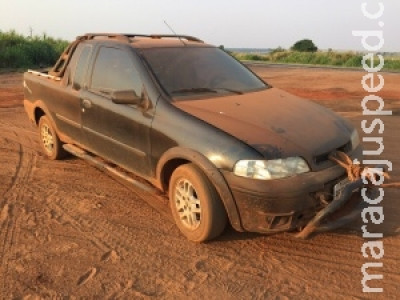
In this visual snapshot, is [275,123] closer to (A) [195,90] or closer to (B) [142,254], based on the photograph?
(A) [195,90]

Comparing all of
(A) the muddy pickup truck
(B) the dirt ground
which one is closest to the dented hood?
(A) the muddy pickup truck

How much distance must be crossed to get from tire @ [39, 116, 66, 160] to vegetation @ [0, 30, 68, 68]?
70.0 ft

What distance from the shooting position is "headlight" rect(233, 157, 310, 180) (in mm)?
3455

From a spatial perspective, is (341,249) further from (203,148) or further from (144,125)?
(144,125)

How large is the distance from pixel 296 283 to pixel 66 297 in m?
1.69

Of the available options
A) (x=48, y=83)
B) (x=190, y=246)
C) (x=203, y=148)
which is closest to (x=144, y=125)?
(x=203, y=148)

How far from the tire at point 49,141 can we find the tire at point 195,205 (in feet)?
9.03

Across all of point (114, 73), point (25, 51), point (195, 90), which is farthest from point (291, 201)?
point (25, 51)

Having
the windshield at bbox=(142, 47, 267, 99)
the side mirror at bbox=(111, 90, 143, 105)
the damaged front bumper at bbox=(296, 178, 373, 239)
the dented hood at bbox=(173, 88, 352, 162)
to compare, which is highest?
the windshield at bbox=(142, 47, 267, 99)

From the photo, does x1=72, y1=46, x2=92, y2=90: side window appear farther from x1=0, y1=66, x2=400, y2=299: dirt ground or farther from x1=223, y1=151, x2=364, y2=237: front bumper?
x1=223, y1=151, x2=364, y2=237: front bumper

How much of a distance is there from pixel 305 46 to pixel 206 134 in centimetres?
6276

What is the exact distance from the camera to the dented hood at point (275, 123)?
141 inches

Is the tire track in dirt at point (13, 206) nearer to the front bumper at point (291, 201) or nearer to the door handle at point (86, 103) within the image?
the door handle at point (86, 103)

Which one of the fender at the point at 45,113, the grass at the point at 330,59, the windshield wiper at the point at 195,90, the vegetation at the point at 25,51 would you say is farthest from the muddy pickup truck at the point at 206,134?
the grass at the point at 330,59
